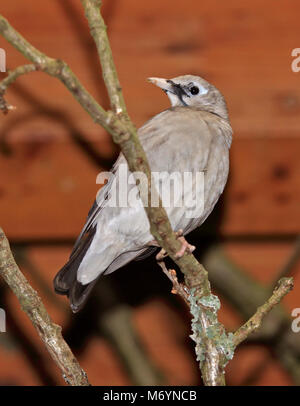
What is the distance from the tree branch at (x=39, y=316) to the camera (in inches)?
74.7

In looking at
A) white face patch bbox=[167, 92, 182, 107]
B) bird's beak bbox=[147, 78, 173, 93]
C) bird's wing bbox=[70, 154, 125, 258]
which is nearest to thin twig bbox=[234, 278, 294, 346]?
bird's wing bbox=[70, 154, 125, 258]

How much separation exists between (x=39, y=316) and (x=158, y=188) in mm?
876

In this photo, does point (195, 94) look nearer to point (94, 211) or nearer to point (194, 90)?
point (194, 90)

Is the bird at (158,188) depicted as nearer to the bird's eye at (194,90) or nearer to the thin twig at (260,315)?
the bird's eye at (194,90)

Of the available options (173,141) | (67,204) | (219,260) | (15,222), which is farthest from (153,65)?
(219,260)

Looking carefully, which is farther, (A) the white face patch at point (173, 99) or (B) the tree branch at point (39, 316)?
(A) the white face patch at point (173, 99)

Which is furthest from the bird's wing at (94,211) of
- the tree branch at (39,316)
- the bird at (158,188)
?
the tree branch at (39,316)

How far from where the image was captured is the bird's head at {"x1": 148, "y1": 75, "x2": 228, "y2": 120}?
3.01 metres

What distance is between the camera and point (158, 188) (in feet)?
8.74

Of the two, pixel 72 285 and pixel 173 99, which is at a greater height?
pixel 173 99

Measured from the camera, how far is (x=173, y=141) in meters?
2.74

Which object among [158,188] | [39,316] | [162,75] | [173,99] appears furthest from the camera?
[173,99]

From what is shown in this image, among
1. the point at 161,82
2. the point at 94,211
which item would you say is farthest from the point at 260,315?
the point at 161,82

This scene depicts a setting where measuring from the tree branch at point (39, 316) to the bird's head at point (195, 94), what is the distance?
3.99ft
